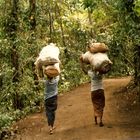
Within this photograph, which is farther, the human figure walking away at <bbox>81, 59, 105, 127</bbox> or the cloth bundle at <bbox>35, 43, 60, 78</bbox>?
the human figure walking away at <bbox>81, 59, 105, 127</bbox>

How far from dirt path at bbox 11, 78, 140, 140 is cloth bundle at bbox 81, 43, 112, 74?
131 cm

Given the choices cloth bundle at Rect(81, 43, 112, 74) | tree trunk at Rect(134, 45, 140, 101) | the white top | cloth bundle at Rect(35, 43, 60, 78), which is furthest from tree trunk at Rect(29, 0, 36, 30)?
the white top

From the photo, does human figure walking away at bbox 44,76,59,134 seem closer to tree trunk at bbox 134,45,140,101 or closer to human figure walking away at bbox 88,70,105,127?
human figure walking away at bbox 88,70,105,127

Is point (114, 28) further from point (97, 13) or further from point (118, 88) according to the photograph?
point (118, 88)

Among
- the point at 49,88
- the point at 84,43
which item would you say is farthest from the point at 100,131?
the point at 84,43

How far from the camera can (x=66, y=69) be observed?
20.0 meters

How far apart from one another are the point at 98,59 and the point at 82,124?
1.73 m

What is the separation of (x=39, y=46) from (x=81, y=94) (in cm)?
244

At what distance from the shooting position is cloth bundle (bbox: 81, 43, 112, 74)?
10.2 meters

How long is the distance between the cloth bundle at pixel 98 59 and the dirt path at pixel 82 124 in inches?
51.7

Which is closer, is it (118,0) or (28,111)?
(118,0)

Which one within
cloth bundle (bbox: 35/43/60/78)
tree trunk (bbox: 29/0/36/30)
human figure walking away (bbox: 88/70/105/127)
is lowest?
human figure walking away (bbox: 88/70/105/127)

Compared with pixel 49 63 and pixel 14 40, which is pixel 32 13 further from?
pixel 49 63

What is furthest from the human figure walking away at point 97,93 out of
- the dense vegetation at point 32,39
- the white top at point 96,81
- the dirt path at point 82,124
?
the dense vegetation at point 32,39
